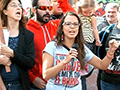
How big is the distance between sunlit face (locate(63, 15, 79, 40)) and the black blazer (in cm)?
46

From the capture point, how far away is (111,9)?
4.34 m

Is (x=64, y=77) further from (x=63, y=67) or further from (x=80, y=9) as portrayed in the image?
(x=80, y=9)

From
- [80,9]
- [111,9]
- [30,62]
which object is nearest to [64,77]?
[30,62]

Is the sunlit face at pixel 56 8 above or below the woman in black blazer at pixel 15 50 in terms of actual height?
above

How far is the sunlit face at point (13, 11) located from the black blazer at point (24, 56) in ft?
0.52

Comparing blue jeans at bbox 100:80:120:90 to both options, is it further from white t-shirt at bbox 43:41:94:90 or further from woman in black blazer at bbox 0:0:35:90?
woman in black blazer at bbox 0:0:35:90

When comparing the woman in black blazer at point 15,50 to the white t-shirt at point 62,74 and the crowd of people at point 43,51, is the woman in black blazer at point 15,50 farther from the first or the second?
the white t-shirt at point 62,74

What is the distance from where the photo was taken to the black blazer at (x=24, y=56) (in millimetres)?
2713

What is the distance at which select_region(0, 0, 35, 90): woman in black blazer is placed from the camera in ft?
8.80

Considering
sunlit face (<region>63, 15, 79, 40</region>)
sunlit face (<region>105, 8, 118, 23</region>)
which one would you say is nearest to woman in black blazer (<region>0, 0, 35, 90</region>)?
Result: sunlit face (<region>63, 15, 79, 40</region>)

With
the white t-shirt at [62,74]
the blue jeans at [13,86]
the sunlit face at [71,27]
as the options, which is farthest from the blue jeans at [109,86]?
the blue jeans at [13,86]

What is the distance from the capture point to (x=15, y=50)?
9.17ft

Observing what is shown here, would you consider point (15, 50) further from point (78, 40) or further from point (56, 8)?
point (56, 8)

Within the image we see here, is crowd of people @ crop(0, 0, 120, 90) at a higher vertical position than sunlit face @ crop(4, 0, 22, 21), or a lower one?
lower
